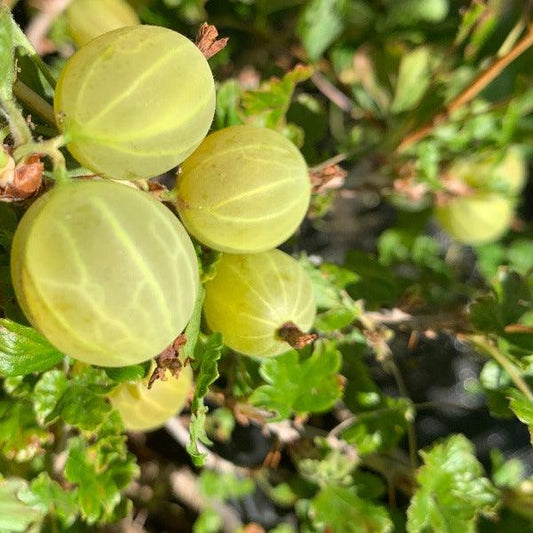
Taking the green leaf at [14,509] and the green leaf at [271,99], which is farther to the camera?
the green leaf at [271,99]

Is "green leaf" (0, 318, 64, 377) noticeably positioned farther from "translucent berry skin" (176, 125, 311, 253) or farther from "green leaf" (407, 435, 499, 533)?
"green leaf" (407, 435, 499, 533)

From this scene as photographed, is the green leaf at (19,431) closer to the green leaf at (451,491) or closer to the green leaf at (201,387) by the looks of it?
the green leaf at (201,387)

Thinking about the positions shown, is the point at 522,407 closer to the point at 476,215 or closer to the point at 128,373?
the point at 128,373

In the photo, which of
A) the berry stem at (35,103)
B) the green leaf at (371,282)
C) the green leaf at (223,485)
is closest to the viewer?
the berry stem at (35,103)

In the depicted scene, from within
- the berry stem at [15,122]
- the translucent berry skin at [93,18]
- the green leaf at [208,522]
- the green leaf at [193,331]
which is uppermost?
the berry stem at [15,122]

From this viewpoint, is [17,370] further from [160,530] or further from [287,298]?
[160,530]

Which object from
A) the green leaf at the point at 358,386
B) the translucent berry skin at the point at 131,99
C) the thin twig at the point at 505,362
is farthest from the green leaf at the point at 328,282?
the translucent berry skin at the point at 131,99

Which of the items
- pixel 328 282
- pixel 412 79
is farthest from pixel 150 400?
pixel 412 79

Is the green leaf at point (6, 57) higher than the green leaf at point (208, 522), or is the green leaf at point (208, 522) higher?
the green leaf at point (6, 57)
